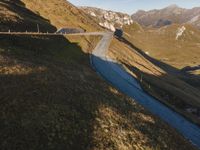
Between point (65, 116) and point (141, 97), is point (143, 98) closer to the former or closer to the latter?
point (141, 97)

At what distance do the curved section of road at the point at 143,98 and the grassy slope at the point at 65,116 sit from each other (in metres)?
12.0

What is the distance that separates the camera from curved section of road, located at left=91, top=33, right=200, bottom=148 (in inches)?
2153

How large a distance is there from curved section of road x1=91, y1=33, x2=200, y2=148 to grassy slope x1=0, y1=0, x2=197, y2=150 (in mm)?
12048

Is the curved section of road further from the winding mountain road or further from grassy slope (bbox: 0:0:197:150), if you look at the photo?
grassy slope (bbox: 0:0:197:150)

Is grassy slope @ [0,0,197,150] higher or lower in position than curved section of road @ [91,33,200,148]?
→ higher

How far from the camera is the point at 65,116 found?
30.1 meters

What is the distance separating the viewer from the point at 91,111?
33969 millimetres

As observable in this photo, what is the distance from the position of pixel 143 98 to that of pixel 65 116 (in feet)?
113

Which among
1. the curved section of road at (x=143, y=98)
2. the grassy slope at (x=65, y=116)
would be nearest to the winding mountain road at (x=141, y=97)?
the curved section of road at (x=143, y=98)

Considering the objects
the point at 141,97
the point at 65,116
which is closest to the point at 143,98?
the point at 141,97

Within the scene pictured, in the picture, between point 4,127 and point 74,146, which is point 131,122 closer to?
point 74,146

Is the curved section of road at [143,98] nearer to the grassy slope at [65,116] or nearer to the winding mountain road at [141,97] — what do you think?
the winding mountain road at [141,97]

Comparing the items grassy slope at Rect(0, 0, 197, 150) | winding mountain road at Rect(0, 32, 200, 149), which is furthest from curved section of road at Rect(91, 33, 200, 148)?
grassy slope at Rect(0, 0, 197, 150)

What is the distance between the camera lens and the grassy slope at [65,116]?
25812 millimetres
